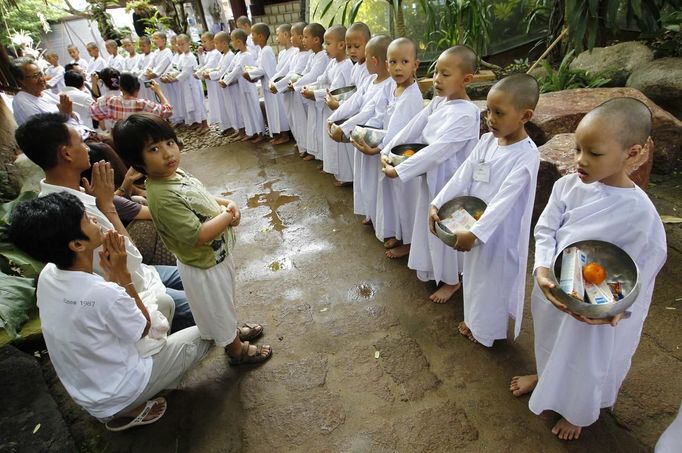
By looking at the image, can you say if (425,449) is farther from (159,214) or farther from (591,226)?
(159,214)

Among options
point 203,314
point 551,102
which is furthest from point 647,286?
point 551,102

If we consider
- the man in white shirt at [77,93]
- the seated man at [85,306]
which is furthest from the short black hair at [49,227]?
the man in white shirt at [77,93]

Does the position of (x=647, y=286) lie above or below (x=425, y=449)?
above

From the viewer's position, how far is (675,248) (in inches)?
118

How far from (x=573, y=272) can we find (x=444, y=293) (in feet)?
4.68

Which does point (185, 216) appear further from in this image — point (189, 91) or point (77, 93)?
point (189, 91)

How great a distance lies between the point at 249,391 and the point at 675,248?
3340mm

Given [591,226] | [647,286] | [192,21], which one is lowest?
[647,286]

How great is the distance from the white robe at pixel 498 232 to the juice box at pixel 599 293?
1.85ft

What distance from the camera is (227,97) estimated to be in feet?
23.3

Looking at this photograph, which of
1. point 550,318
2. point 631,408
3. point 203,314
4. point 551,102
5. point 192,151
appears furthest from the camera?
point 192,151

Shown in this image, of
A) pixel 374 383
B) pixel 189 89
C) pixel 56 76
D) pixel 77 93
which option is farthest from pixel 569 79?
pixel 56 76

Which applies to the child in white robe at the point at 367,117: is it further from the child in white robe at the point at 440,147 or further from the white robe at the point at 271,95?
the white robe at the point at 271,95

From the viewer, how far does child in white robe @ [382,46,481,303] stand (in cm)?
244
